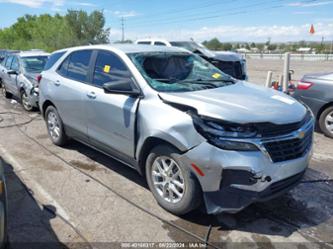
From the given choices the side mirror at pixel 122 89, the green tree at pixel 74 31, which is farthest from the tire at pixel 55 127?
the green tree at pixel 74 31

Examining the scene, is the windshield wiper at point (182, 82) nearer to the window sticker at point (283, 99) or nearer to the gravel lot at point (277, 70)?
the window sticker at point (283, 99)

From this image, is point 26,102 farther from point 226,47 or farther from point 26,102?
point 226,47

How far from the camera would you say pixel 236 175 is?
2.91 metres

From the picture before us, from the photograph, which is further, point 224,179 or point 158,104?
point 158,104

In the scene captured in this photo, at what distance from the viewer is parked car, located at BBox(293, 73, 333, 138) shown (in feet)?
20.5

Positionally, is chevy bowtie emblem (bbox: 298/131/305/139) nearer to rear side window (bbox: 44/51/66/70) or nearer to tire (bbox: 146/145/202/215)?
tire (bbox: 146/145/202/215)

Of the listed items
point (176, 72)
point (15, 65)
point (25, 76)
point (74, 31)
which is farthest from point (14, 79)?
point (74, 31)

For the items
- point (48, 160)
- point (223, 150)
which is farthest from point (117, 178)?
point (223, 150)

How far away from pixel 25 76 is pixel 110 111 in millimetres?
5813

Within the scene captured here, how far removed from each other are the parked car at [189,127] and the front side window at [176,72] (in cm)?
1

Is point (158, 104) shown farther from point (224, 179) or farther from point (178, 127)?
point (224, 179)

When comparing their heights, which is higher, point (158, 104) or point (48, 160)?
point (158, 104)

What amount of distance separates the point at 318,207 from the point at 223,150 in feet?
5.43

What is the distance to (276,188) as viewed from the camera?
3062 mm
